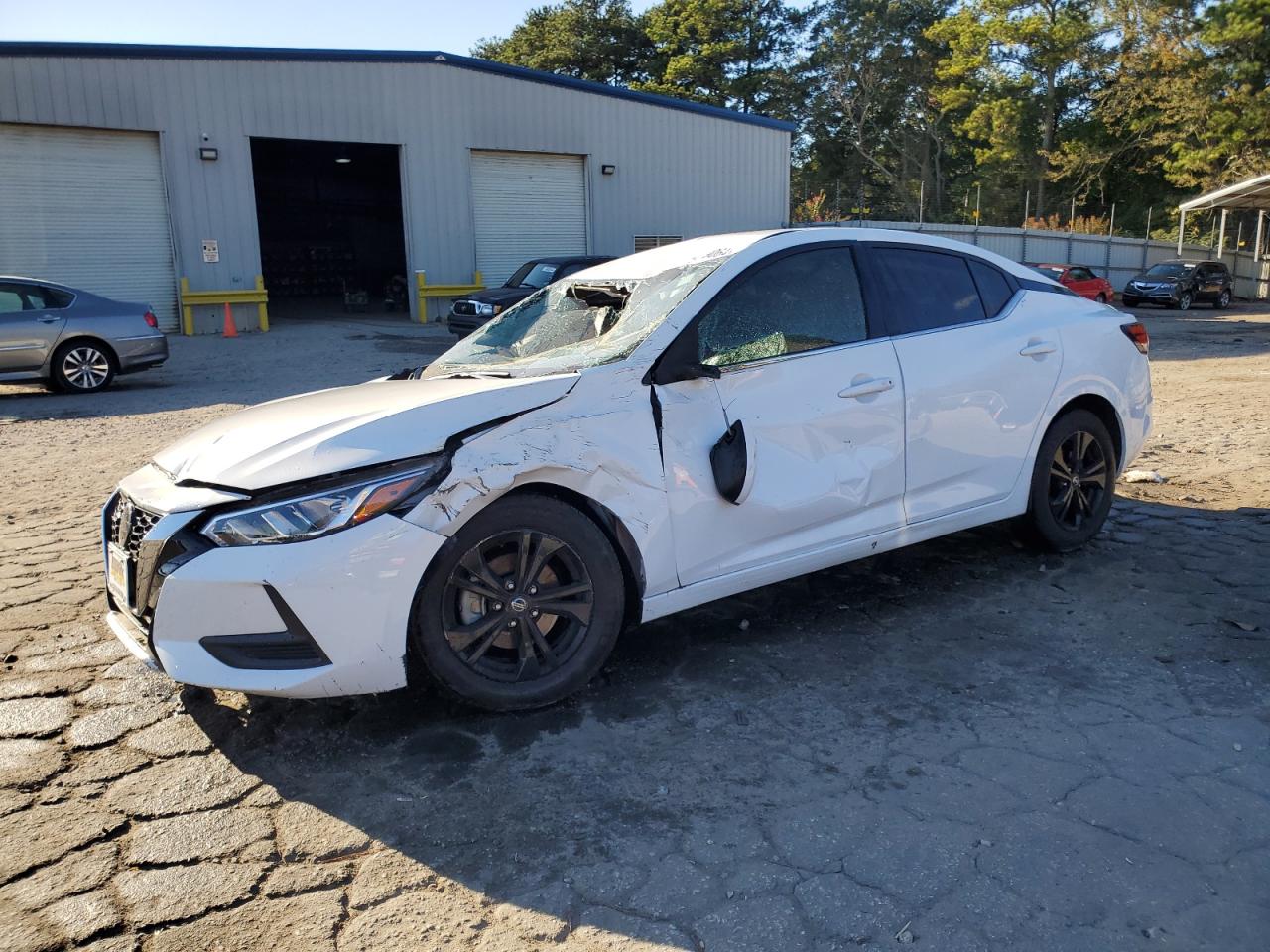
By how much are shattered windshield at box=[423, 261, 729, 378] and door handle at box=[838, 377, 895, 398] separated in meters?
0.74

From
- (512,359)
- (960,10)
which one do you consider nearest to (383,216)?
(960,10)

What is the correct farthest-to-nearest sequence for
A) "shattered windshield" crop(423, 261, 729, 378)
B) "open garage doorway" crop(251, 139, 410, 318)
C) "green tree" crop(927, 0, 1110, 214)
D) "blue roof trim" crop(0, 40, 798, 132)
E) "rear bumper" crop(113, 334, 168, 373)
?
"green tree" crop(927, 0, 1110, 214), "open garage doorway" crop(251, 139, 410, 318), "blue roof trim" crop(0, 40, 798, 132), "rear bumper" crop(113, 334, 168, 373), "shattered windshield" crop(423, 261, 729, 378)

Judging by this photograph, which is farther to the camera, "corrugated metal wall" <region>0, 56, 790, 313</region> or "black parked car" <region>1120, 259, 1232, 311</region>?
"black parked car" <region>1120, 259, 1232, 311</region>

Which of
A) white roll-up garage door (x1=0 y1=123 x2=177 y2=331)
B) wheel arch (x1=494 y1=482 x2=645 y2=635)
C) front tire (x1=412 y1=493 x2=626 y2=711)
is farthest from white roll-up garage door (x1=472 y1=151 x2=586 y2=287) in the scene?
front tire (x1=412 y1=493 x2=626 y2=711)

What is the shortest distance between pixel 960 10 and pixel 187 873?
2113 inches

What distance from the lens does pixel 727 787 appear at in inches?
120

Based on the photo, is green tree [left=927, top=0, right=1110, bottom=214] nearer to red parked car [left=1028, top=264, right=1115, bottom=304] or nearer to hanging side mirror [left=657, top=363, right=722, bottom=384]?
red parked car [left=1028, top=264, right=1115, bottom=304]

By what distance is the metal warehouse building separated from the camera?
19.0 metres

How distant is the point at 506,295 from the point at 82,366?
22.7ft

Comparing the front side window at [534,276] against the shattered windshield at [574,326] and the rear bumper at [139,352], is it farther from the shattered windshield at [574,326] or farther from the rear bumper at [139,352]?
the shattered windshield at [574,326]

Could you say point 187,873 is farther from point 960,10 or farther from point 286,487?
point 960,10

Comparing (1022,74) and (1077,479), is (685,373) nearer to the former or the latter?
(1077,479)

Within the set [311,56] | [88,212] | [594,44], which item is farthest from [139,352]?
[594,44]

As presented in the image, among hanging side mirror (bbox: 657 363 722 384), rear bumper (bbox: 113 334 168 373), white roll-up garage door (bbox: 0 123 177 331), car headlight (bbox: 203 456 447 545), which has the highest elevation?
white roll-up garage door (bbox: 0 123 177 331)
